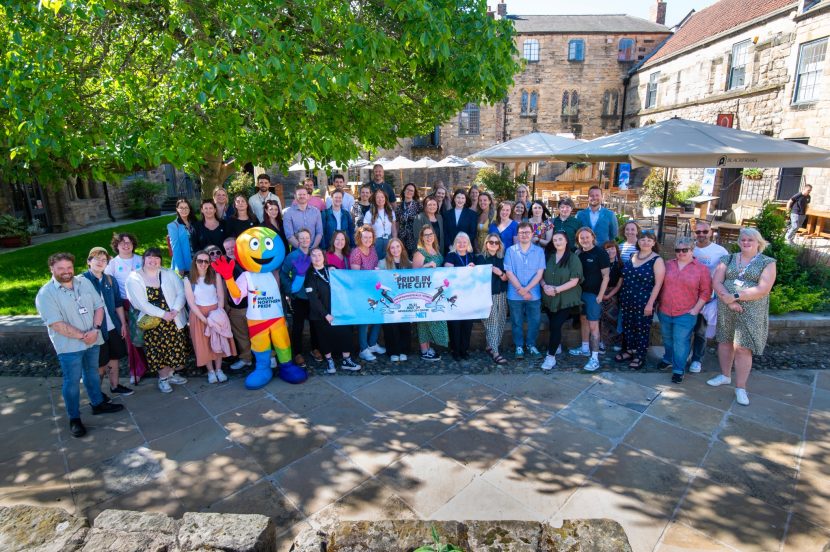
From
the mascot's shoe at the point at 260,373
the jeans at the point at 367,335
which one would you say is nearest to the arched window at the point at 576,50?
the jeans at the point at 367,335

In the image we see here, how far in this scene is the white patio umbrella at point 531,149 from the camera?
1036cm

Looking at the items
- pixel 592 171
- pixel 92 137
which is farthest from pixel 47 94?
pixel 592 171

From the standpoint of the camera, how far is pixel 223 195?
7559 mm

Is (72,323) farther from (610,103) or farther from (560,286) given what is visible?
(610,103)

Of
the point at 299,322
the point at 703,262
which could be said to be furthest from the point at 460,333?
the point at 703,262

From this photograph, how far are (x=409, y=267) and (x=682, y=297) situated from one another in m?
3.56

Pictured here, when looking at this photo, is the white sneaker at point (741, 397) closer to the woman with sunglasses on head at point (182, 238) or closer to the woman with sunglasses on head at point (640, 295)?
the woman with sunglasses on head at point (640, 295)

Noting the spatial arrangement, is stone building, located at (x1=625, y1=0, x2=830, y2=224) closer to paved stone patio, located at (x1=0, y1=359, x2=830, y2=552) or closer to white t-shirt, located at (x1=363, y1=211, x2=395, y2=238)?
paved stone patio, located at (x1=0, y1=359, x2=830, y2=552)

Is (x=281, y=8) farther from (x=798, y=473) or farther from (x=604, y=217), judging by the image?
(x=798, y=473)

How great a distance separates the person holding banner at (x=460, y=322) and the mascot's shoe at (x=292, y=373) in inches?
84.5

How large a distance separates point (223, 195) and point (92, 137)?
1.86m

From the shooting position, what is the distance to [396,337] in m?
6.90

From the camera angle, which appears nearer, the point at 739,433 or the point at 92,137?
the point at 739,433

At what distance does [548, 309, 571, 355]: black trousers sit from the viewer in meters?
6.66
